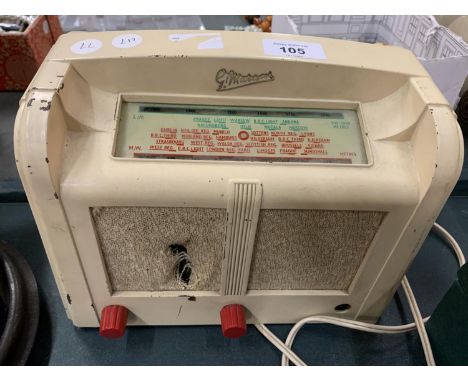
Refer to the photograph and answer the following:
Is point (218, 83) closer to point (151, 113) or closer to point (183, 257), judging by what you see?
point (151, 113)

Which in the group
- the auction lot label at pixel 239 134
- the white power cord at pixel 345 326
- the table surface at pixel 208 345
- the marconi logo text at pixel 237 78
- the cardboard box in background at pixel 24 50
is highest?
the marconi logo text at pixel 237 78

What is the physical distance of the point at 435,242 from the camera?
35.8 inches

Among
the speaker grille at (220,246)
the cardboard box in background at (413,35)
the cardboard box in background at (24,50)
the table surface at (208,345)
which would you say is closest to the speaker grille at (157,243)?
the speaker grille at (220,246)

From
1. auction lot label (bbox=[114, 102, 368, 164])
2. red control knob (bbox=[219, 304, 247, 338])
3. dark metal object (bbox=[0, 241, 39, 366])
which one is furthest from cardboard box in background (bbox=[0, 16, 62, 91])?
red control knob (bbox=[219, 304, 247, 338])

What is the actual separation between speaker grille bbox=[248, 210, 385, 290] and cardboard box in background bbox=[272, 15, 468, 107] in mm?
486

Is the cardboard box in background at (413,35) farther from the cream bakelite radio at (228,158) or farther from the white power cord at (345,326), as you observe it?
the white power cord at (345,326)

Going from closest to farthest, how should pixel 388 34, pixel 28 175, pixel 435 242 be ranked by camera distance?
pixel 28 175 < pixel 435 242 < pixel 388 34

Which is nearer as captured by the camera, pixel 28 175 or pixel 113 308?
pixel 28 175

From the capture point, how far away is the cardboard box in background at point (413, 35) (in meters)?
0.91

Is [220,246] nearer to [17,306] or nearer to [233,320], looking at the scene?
[233,320]

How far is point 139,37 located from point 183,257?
31cm

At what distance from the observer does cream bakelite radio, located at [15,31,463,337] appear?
49 cm

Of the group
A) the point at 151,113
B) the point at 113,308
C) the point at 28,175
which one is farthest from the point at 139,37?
the point at 113,308

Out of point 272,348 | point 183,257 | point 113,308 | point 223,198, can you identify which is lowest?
point 272,348
